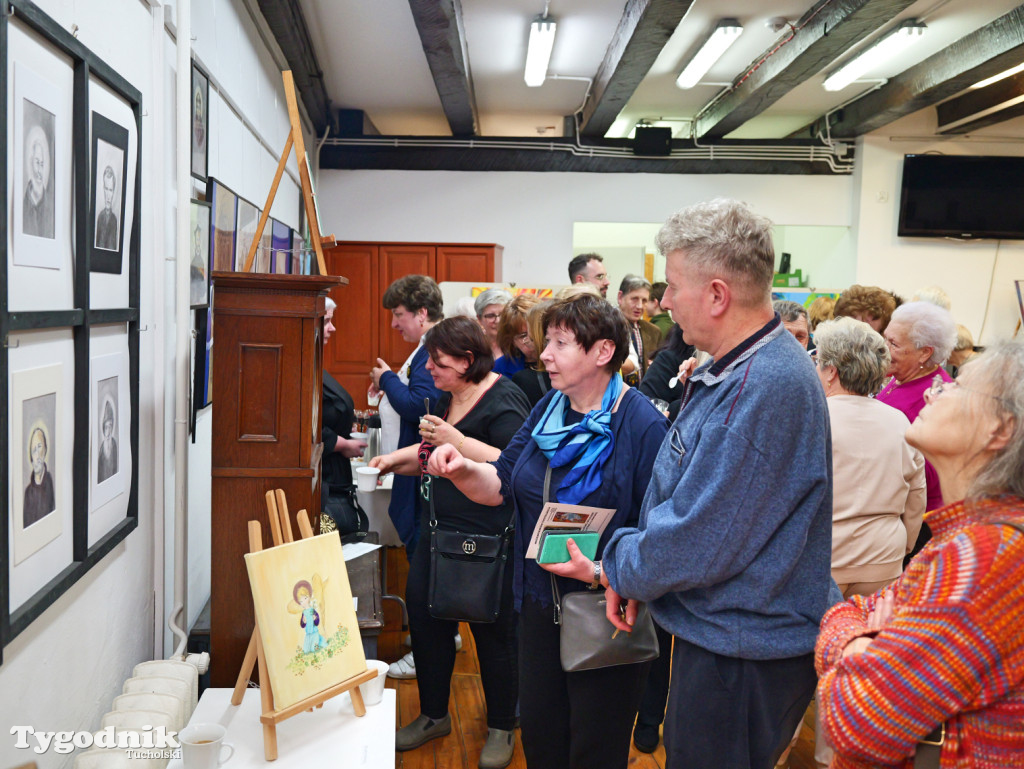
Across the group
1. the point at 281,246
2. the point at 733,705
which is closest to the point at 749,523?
the point at 733,705

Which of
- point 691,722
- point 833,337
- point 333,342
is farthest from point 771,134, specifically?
point 691,722

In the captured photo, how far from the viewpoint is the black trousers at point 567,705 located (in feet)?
6.42

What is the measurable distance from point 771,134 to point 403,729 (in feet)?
28.3

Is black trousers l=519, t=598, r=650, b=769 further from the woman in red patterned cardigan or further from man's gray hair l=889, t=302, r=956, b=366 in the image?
man's gray hair l=889, t=302, r=956, b=366

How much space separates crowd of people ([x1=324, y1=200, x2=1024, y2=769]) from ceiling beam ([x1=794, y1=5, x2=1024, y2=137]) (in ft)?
14.6

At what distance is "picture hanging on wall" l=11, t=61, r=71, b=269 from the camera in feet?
4.69

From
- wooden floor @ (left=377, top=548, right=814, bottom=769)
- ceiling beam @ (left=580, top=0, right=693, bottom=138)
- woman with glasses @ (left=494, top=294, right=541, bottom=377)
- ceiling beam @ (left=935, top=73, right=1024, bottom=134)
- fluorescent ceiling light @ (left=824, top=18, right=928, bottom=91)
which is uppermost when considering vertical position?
ceiling beam @ (left=935, top=73, right=1024, bottom=134)

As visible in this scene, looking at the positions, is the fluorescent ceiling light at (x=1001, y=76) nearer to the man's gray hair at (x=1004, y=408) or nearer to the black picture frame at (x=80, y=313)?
the man's gray hair at (x=1004, y=408)

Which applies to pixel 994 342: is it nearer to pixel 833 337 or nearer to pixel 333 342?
pixel 833 337

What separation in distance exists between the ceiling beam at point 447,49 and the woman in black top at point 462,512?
9.23 ft

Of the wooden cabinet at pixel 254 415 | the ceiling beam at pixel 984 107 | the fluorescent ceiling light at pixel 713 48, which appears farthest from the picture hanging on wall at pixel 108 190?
the ceiling beam at pixel 984 107

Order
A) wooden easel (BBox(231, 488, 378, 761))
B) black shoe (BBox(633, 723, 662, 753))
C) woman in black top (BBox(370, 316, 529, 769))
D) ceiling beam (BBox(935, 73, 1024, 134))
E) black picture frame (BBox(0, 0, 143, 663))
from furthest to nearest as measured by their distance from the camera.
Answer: ceiling beam (BBox(935, 73, 1024, 134))
black shoe (BBox(633, 723, 662, 753))
woman in black top (BBox(370, 316, 529, 769))
wooden easel (BBox(231, 488, 378, 761))
black picture frame (BBox(0, 0, 143, 663))

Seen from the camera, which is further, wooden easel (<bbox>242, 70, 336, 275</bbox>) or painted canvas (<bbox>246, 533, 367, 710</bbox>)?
wooden easel (<bbox>242, 70, 336, 275</bbox>)

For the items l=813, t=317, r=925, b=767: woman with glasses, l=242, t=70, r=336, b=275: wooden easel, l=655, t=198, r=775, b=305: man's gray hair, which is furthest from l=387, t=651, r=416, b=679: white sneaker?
l=655, t=198, r=775, b=305: man's gray hair
